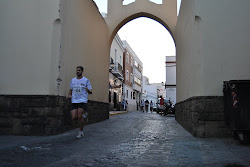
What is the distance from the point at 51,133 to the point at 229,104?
4.57 metres

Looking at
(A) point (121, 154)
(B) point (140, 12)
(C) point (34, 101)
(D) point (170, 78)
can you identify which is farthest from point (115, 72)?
(A) point (121, 154)

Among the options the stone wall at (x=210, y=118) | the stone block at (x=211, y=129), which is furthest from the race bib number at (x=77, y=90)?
the stone block at (x=211, y=129)

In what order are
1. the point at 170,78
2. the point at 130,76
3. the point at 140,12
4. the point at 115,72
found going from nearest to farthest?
the point at 140,12, the point at 115,72, the point at 170,78, the point at 130,76

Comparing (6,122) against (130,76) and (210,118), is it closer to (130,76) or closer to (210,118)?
(210,118)

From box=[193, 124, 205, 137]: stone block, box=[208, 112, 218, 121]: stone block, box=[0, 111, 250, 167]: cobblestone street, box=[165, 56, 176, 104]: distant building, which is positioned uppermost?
box=[165, 56, 176, 104]: distant building

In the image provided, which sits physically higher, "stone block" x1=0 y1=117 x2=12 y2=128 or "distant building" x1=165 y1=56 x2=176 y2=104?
"distant building" x1=165 y1=56 x2=176 y2=104

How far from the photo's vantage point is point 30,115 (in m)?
7.00

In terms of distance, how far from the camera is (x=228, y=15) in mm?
7055

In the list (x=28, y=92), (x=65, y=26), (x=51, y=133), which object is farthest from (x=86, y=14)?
(x=51, y=133)

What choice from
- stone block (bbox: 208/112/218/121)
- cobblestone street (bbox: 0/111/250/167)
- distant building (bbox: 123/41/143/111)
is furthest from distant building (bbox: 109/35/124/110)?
cobblestone street (bbox: 0/111/250/167)

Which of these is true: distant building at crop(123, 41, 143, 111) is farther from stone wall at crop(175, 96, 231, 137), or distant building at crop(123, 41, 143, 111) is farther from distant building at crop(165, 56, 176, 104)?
stone wall at crop(175, 96, 231, 137)

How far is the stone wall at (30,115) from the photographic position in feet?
22.8

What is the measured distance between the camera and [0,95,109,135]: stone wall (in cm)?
695

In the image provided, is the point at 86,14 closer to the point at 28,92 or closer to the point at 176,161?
the point at 28,92
